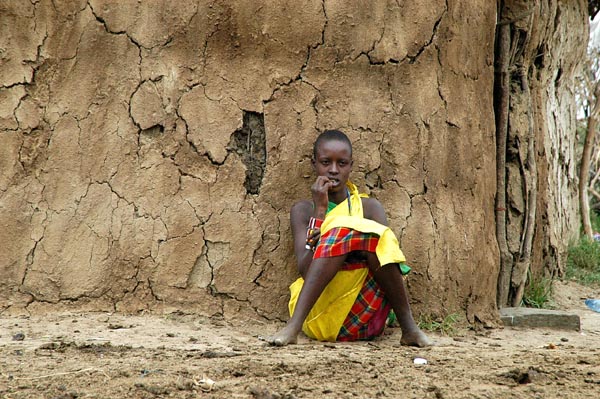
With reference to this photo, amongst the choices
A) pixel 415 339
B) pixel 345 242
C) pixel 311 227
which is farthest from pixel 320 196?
pixel 415 339

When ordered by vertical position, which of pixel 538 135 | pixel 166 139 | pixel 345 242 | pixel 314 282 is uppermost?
pixel 538 135

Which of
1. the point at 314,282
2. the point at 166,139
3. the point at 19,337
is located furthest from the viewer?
the point at 166,139

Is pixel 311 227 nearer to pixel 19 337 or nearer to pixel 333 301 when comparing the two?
pixel 333 301

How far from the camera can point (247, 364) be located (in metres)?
3.02

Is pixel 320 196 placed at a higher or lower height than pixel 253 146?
lower

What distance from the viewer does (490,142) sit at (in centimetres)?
459

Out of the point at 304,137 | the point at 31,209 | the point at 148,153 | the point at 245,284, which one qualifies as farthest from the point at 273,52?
the point at 31,209

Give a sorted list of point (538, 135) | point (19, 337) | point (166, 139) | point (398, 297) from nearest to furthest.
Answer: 1. point (19, 337)
2. point (398, 297)
3. point (166, 139)
4. point (538, 135)

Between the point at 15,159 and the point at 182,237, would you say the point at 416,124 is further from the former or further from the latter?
the point at 15,159

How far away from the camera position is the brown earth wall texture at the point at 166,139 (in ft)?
13.0

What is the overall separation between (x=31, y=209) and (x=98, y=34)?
92 cm

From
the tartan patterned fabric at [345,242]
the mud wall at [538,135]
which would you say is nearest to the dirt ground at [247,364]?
the tartan patterned fabric at [345,242]

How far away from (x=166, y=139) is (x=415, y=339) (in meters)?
1.54

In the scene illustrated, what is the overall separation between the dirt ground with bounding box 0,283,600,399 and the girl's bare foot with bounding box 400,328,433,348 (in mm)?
54
